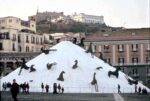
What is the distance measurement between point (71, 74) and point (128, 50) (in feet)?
126

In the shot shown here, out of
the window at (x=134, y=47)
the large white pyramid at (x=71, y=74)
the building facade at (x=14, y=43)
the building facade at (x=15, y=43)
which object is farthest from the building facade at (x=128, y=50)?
the large white pyramid at (x=71, y=74)

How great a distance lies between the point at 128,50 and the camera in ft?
340

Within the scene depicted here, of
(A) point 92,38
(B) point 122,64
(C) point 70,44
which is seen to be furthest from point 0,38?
(C) point 70,44

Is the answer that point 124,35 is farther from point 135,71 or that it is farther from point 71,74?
point 71,74

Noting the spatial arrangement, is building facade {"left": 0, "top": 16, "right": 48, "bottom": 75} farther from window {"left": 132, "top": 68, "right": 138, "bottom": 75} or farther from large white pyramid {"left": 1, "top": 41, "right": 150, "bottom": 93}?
large white pyramid {"left": 1, "top": 41, "right": 150, "bottom": 93}

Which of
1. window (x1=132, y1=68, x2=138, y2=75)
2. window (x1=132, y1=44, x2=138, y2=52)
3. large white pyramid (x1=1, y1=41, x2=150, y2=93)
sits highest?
window (x1=132, y1=44, x2=138, y2=52)

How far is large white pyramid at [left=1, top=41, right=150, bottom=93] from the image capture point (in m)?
63.8

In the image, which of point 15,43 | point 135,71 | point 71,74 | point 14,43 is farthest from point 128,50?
point 71,74

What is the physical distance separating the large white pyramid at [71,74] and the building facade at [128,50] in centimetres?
2937

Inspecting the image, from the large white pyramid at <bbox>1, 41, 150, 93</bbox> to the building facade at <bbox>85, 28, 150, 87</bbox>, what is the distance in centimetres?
2937

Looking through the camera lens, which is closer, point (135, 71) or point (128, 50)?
point (135, 71)

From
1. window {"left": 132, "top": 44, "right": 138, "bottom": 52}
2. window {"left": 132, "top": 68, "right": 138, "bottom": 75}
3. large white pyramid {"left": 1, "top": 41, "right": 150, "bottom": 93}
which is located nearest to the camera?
large white pyramid {"left": 1, "top": 41, "right": 150, "bottom": 93}

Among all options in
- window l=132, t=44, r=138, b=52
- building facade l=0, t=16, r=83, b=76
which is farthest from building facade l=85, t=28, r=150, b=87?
building facade l=0, t=16, r=83, b=76

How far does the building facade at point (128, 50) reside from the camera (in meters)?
102
